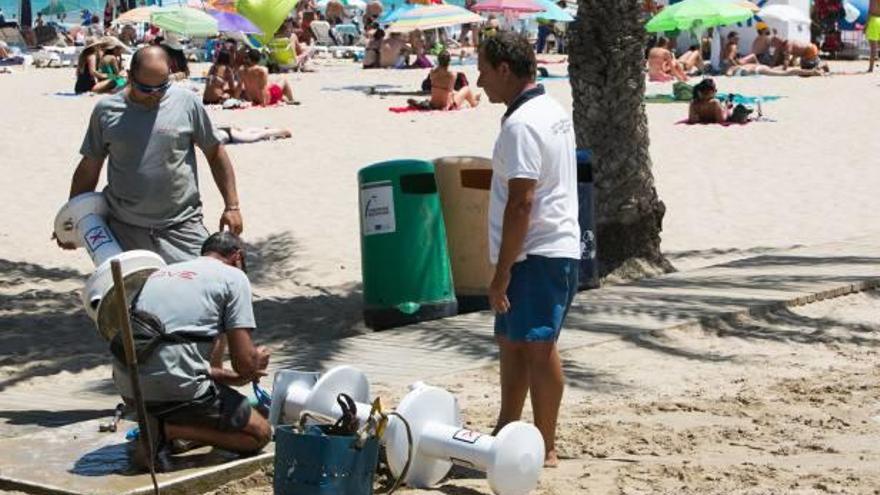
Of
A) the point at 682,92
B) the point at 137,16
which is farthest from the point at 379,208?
the point at 137,16

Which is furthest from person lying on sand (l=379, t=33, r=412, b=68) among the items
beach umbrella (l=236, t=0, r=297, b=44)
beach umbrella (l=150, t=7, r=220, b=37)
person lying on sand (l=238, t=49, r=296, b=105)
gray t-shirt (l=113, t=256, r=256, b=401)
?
gray t-shirt (l=113, t=256, r=256, b=401)

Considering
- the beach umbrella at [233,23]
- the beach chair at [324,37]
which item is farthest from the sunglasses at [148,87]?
the beach chair at [324,37]

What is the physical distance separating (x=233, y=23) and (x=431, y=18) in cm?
375

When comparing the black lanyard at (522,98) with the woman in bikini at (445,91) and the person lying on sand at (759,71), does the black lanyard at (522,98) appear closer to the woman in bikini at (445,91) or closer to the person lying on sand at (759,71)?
the woman in bikini at (445,91)

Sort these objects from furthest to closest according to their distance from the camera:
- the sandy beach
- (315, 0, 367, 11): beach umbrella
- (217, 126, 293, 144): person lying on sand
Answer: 1. (315, 0, 367, 11): beach umbrella
2. (217, 126, 293, 144): person lying on sand
3. the sandy beach

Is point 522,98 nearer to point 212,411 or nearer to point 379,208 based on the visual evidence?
point 212,411

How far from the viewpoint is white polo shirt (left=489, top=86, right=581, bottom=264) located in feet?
18.6

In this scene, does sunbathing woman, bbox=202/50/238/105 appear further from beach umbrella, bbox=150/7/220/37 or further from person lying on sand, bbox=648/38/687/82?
person lying on sand, bbox=648/38/687/82

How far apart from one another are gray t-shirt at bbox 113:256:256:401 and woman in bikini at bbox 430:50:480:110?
1726cm

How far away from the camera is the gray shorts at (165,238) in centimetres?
702

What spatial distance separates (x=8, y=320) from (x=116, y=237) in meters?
3.44

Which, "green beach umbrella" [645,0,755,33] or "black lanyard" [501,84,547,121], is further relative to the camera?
"green beach umbrella" [645,0,755,33]

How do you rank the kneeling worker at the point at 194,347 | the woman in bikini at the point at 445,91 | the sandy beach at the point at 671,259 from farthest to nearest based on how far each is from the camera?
the woman in bikini at the point at 445,91
the sandy beach at the point at 671,259
the kneeling worker at the point at 194,347

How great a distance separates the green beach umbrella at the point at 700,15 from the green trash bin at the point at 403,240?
65.3 ft
